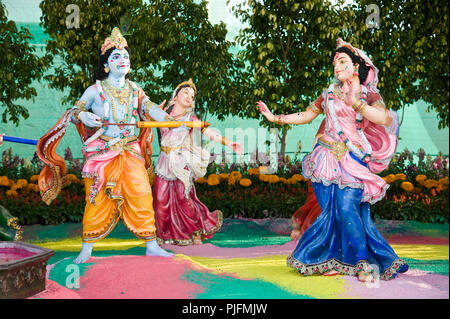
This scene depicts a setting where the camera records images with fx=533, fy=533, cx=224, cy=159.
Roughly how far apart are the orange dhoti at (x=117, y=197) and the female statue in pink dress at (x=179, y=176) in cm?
82

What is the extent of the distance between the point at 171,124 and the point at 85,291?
5.45 feet

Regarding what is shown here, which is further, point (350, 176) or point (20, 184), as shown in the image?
point (20, 184)

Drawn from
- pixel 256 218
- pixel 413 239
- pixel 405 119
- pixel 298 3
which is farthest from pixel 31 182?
pixel 405 119

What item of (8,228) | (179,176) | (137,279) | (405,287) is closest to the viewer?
(405,287)

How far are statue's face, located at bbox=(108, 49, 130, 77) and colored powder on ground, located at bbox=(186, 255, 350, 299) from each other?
1.97 metres

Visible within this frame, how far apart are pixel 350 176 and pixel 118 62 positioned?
241cm

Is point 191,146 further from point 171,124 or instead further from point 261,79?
point 261,79

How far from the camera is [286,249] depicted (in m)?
5.73

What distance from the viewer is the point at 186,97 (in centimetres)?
597

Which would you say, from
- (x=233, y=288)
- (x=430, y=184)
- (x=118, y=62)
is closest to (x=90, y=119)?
(x=118, y=62)

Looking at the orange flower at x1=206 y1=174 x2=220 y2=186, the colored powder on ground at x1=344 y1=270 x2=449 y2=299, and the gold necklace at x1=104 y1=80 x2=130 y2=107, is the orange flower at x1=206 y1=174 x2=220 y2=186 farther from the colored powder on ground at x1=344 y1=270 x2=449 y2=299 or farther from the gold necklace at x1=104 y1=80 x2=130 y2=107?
the colored powder on ground at x1=344 y1=270 x2=449 y2=299

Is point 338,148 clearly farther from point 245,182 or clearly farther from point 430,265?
point 245,182

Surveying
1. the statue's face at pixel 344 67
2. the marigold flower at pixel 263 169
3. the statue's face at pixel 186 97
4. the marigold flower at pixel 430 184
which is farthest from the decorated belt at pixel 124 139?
the marigold flower at pixel 430 184

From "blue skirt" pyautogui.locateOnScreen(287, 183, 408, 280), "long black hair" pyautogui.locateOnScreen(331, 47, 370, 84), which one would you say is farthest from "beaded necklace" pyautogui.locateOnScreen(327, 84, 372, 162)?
"blue skirt" pyautogui.locateOnScreen(287, 183, 408, 280)
